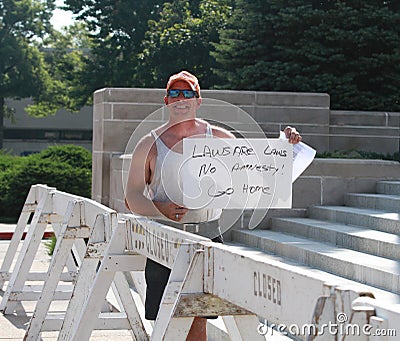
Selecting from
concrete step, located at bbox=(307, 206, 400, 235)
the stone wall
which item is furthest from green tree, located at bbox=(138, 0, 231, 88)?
concrete step, located at bbox=(307, 206, 400, 235)

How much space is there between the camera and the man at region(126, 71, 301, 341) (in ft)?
15.6

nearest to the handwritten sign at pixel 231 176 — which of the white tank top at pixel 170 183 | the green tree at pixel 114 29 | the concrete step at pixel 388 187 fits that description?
the white tank top at pixel 170 183

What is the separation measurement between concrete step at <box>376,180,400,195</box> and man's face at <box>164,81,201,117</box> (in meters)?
4.92

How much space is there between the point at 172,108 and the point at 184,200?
539 mm

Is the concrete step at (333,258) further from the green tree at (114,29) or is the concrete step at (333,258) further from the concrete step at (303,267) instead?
the green tree at (114,29)

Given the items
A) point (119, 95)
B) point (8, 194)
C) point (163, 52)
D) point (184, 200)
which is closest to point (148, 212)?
point (184, 200)

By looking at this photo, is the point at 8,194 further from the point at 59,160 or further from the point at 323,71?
the point at 323,71

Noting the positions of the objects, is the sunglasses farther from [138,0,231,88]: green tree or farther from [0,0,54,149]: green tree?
[0,0,54,149]: green tree

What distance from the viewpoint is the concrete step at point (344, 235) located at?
7.36 metres

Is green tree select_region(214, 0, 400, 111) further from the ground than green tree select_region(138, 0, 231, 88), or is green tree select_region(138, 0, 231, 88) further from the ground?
green tree select_region(138, 0, 231, 88)

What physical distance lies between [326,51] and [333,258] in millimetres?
8008

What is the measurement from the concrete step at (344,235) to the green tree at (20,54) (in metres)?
40.4

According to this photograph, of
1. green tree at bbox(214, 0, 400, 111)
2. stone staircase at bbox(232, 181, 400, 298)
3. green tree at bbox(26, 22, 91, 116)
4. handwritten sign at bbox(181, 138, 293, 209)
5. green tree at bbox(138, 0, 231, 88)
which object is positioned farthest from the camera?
green tree at bbox(26, 22, 91, 116)

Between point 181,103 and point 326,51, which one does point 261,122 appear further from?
point 181,103
